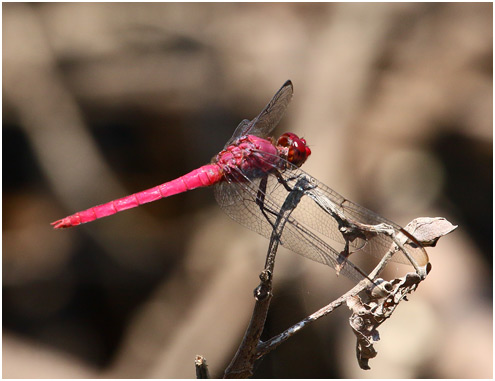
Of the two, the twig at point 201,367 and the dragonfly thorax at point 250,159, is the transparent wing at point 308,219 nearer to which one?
the dragonfly thorax at point 250,159

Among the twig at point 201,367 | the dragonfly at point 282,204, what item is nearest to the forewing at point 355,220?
the dragonfly at point 282,204

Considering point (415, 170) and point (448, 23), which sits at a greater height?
point (448, 23)

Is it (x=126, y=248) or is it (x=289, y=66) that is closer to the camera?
(x=126, y=248)

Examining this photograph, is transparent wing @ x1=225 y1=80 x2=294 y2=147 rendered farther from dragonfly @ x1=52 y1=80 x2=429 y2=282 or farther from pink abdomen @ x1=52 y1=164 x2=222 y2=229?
pink abdomen @ x1=52 y1=164 x2=222 y2=229

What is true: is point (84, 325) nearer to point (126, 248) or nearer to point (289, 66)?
point (126, 248)

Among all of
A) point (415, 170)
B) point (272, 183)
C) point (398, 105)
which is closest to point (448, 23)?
point (398, 105)

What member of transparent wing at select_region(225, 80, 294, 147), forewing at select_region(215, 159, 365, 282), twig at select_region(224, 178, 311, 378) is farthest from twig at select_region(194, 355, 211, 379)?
transparent wing at select_region(225, 80, 294, 147)
